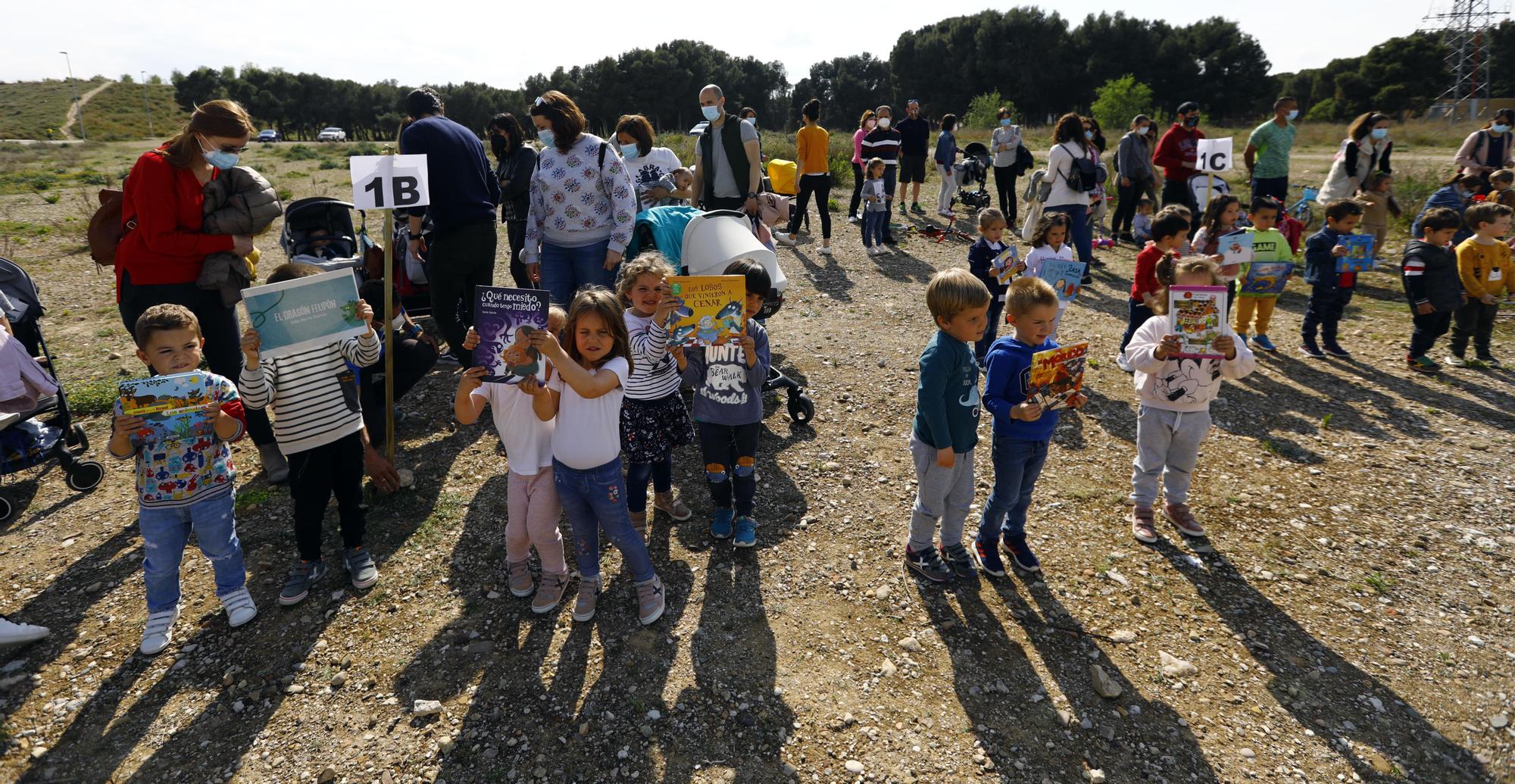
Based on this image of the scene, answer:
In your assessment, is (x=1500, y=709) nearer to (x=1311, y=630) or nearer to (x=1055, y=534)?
(x=1311, y=630)

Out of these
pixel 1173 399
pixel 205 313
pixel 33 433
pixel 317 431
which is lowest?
pixel 33 433

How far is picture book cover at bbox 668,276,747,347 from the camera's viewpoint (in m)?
4.12

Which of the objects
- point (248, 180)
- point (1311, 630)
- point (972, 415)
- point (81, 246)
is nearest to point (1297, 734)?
point (1311, 630)

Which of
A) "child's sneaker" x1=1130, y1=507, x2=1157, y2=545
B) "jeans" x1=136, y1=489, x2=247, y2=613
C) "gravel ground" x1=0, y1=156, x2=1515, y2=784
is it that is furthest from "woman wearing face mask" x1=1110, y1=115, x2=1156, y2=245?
"jeans" x1=136, y1=489, x2=247, y2=613

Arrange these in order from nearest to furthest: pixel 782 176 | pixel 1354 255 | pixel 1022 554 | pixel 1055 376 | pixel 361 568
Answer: pixel 1055 376, pixel 361 568, pixel 1022 554, pixel 1354 255, pixel 782 176

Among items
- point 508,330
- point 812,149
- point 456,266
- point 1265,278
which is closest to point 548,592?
point 508,330

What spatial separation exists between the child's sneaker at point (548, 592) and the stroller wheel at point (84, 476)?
389 cm

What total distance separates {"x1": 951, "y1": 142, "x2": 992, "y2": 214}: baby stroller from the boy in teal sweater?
1409 centimetres

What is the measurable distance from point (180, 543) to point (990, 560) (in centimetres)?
451

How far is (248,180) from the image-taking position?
190 inches

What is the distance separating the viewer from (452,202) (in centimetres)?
568

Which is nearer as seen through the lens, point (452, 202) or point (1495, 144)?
point (452, 202)

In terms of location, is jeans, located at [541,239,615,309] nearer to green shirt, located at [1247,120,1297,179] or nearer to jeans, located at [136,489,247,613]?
jeans, located at [136,489,247,613]

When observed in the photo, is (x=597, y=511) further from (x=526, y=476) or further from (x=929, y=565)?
(x=929, y=565)
